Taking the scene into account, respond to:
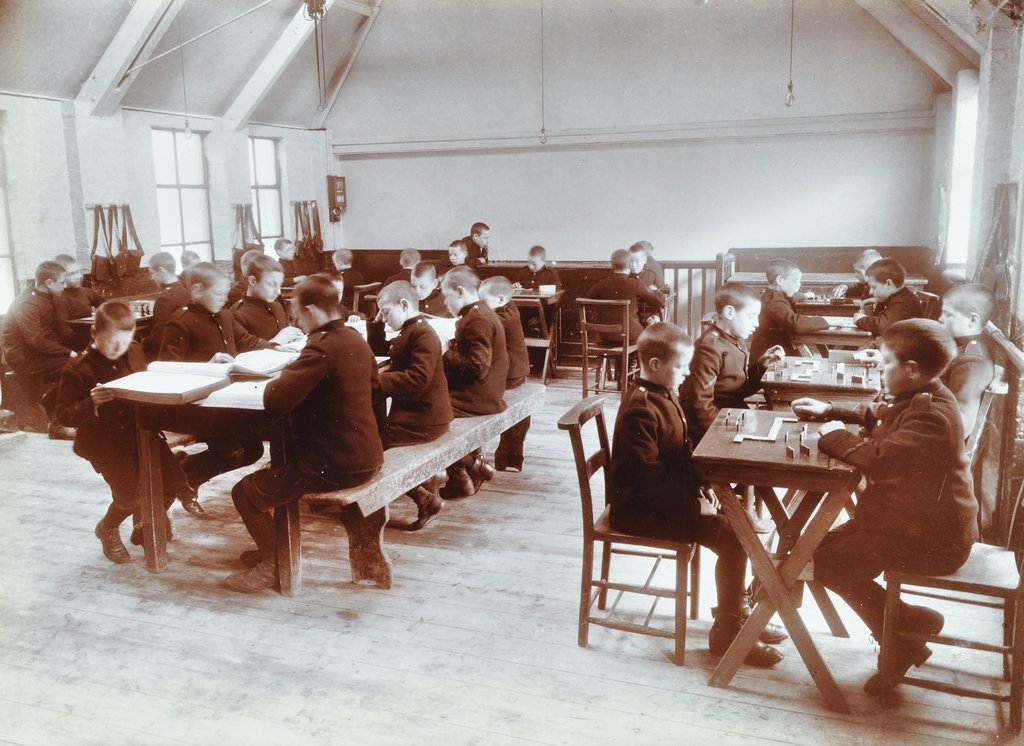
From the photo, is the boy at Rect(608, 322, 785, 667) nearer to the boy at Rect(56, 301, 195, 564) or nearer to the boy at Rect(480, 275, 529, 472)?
the boy at Rect(480, 275, 529, 472)

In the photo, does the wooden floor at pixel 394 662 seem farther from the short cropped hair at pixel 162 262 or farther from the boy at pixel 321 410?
the short cropped hair at pixel 162 262

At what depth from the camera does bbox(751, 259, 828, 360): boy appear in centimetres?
535

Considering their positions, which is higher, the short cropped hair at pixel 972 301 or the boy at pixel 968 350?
the short cropped hair at pixel 972 301

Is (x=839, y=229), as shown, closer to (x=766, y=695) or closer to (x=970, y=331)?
(x=970, y=331)

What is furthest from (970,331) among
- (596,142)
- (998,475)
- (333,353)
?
(596,142)

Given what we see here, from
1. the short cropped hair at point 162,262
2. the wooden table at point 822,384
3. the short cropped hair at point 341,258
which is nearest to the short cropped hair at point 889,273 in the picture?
the wooden table at point 822,384

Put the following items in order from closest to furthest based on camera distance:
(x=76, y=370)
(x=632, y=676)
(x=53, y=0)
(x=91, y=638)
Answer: (x=632, y=676)
(x=91, y=638)
(x=76, y=370)
(x=53, y=0)

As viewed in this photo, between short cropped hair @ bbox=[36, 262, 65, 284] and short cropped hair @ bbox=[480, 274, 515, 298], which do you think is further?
short cropped hair @ bbox=[36, 262, 65, 284]

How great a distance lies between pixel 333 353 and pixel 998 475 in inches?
119

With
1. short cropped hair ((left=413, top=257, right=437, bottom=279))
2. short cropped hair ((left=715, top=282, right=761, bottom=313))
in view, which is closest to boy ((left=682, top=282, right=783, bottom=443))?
short cropped hair ((left=715, top=282, right=761, bottom=313))

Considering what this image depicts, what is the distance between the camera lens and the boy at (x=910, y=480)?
2.56 m

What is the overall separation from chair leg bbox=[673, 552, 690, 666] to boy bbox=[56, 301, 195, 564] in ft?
7.72

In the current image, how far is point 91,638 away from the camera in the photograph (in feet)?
10.8

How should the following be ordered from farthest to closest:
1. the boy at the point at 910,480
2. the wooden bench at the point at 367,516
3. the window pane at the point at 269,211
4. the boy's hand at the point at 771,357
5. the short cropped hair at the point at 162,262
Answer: the window pane at the point at 269,211 < the short cropped hair at the point at 162,262 < the boy's hand at the point at 771,357 < the wooden bench at the point at 367,516 < the boy at the point at 910,480
